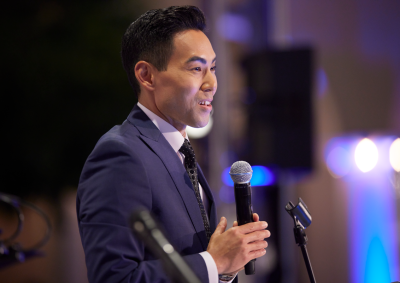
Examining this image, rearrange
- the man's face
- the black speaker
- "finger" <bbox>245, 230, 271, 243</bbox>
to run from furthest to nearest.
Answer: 1. the black speaker
2. the man's face
3. "finger" <bbox>245, 230, 271, 243</bbox>

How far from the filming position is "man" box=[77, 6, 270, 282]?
1309 millimetres

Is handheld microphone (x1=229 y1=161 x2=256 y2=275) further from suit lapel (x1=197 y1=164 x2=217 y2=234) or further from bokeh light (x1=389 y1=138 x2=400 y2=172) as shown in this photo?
bokeh light (x1=389 y1=138 x2=400 y2=172)

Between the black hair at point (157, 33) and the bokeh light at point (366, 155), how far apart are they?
4.44 meters

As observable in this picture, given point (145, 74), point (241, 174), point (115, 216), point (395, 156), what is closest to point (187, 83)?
point (145, 74)

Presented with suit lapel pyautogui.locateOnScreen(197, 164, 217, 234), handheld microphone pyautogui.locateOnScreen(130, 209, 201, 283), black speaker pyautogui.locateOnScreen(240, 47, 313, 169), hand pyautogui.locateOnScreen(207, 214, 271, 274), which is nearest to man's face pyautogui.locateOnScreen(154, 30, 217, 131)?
suit lapel pyautogui.locateOnScreen(197, 164, 217, 234)

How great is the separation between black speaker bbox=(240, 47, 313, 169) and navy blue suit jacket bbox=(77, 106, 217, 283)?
2.96 meters

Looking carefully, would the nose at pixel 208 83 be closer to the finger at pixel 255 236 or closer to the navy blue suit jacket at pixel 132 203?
the navy blue suit jacket at pixel 132 203

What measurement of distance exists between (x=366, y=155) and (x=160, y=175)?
15.5 feet

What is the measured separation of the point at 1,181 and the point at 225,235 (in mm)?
3580

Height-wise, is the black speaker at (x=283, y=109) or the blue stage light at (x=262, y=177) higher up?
the black speaker at (x=283, y=109)

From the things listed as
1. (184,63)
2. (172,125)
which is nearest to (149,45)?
(184,63)

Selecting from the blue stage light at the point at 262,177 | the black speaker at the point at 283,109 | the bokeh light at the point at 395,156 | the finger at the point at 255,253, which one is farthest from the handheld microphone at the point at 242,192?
the bokeh light at the point at 395,156

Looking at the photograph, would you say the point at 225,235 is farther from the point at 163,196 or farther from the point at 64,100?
the point at 64,100

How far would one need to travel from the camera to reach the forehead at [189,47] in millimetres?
1675
